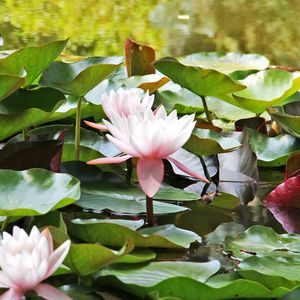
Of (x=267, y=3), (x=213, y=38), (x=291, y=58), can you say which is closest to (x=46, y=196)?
(x=291, y=58)

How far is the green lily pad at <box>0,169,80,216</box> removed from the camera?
94cm

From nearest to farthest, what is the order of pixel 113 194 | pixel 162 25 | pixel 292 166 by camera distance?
pixel 113 194 < pixel 292 166 < pixel 162 25

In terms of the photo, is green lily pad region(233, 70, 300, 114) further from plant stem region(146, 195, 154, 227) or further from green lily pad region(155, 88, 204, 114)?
plant stem region(146, 195, 154, 227)

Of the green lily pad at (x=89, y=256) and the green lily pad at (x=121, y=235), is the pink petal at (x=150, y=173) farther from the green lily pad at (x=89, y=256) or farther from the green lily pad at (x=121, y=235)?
the green lily pad at (x=89, y=256)

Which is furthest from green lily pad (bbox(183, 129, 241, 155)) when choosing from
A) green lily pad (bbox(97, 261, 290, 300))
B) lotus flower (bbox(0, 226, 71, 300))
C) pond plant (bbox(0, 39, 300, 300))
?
lotus flower (bbox(0, 226, 71, 300))

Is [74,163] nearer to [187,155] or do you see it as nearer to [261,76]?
[187,155]

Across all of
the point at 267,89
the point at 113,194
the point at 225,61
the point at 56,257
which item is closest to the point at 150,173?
the point at 113,194

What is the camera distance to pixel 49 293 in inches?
30.8

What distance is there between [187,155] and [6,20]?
1.91 m

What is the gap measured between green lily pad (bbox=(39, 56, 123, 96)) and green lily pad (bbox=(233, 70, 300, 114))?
12.6 inches

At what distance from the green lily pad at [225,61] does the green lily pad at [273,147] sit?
67 centimetres

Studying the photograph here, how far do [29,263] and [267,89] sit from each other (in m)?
0.96

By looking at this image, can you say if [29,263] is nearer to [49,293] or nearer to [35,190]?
[49,293]

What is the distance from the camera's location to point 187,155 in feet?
4.52
